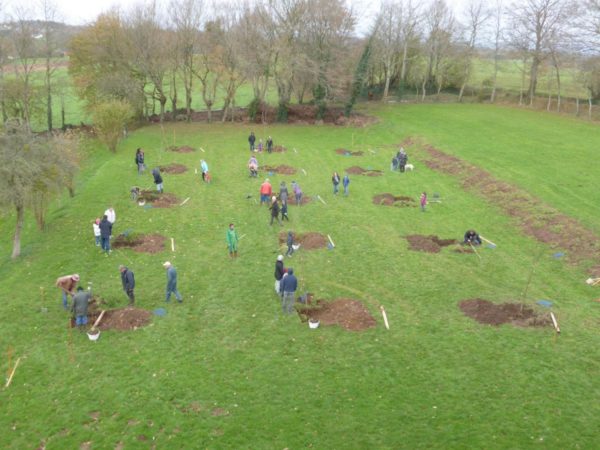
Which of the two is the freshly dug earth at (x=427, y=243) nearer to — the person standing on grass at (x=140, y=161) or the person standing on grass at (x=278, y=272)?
the person standing on grass at (x=278, y=272)

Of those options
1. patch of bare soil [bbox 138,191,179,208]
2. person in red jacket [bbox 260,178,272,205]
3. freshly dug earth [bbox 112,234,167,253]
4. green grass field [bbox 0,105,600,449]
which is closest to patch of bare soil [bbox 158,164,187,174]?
green grass field [bbox 0,105,600,449]

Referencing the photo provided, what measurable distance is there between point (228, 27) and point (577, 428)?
49.8 metres

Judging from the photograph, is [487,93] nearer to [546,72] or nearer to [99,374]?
[546,72]

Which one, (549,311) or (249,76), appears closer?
(549,311)

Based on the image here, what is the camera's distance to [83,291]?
16297 millimetres

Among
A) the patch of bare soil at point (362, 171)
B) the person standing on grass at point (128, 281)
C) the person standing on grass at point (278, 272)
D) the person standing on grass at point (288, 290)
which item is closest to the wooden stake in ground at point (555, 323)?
the person standing on grass at point (288, 290)

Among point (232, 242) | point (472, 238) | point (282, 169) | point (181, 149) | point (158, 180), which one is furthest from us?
point (181, 149)

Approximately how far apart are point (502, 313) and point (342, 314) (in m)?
5.62

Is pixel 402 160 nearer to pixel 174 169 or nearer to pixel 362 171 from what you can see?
pixel 362 171

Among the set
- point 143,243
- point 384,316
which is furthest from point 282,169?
point 384,316

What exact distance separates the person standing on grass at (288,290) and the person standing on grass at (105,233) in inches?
360

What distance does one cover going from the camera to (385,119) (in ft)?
177

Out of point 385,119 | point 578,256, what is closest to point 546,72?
point 385,119

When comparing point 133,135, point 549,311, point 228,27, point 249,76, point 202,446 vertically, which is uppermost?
point 228,27
